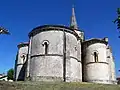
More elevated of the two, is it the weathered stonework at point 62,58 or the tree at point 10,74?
the weathered stonework at point 62,58

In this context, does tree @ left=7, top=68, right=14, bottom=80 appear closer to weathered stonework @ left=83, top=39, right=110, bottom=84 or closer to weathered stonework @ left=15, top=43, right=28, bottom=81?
weathered stonework @ left=15, top=43, right=28, bottom=81

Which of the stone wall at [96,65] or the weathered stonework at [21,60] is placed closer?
the stone wall at [96,65]

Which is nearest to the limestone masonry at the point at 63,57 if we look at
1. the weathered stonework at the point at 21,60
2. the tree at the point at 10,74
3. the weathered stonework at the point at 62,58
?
the weathered stonework at the point at 62,58

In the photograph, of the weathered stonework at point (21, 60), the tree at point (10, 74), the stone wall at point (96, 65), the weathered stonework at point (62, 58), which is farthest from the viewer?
the tree at point (10, 74)

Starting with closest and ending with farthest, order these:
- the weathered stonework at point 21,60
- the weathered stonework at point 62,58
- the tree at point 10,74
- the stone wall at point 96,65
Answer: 1. the weathered stonework at point 62,58
2. the stone wall at point 96,65
3. the weathered stonework at point 21,60
4. the tree at point 10,74

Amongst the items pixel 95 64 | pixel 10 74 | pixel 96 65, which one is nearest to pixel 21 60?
pixel 95 64

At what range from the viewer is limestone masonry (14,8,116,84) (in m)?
26.3

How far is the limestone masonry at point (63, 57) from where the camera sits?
26266mm

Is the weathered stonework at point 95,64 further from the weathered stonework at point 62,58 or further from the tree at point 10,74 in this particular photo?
the tree at point 10,74

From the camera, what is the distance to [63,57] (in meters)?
27.1

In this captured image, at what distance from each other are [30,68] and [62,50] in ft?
17.2

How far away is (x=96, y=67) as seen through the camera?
99.9 ft

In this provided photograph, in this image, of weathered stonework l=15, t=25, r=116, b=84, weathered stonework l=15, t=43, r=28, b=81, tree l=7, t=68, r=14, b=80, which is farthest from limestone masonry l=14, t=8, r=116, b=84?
tree l=7, t=68, r=14, b=80

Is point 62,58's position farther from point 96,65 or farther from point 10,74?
point 10,74
